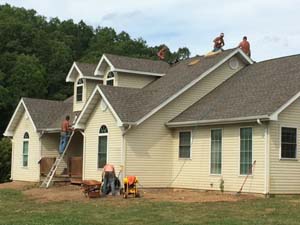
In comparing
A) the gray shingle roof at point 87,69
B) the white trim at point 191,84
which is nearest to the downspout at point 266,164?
the white trim at point 191,84

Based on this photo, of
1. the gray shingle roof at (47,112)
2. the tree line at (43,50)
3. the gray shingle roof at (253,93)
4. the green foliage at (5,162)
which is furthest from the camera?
the tree line at (43,50)

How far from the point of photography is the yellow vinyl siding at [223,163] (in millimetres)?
22562

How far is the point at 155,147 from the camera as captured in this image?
86.0ft

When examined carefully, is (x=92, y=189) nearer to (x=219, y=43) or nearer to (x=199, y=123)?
(x=199, y=123)

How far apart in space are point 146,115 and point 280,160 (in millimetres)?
6133

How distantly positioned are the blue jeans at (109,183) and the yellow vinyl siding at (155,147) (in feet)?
5.70

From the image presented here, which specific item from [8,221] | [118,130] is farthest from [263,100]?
[8,221]

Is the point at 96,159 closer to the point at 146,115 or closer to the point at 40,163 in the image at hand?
the point at 146,115

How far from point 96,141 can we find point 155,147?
119 inches

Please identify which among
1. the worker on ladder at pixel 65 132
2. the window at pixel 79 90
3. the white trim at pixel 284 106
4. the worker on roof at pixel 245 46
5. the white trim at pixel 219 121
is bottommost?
the worker on ladder at pixel 65 132

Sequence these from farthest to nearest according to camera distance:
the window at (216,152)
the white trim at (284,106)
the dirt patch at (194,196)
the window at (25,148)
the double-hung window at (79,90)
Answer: the window at (25,148)
the double-hung window at (79,90)
the window at (216,152)
the white trim at (284,106)
the dirt patch at (194,196)

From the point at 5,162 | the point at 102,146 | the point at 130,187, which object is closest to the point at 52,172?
the point at 102,146

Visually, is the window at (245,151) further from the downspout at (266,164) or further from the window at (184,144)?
the window at (184,144)

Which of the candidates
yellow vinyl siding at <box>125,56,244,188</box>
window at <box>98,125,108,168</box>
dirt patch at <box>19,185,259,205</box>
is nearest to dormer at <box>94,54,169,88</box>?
window at <box>98,125,108,168</box>
